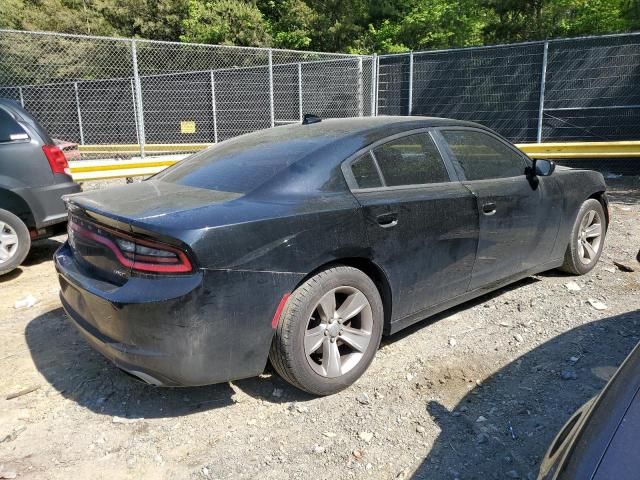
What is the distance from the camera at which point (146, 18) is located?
997 inches

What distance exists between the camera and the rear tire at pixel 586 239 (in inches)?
187

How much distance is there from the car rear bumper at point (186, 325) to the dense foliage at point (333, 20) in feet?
43.0

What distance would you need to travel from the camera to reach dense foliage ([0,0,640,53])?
16281 millimetres

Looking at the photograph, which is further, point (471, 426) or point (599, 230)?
point (599, 230)

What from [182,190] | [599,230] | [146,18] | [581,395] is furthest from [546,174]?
[146,18]

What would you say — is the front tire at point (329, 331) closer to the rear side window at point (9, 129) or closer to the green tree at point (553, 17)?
the rear side window at point (9, 129)

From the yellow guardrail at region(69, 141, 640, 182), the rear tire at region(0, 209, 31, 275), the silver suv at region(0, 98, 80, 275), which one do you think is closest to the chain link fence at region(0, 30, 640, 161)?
the yellow guardrail at region(69, 141, 640, 182)

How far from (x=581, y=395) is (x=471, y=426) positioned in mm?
747

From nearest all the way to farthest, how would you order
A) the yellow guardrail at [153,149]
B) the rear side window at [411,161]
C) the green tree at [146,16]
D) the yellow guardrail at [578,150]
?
the rear side window at [411,161] < the yellow guardrail at [578,150] < the yellow guardrail at [153,149] < the green tree at [146,16]

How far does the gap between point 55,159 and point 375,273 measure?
385cm

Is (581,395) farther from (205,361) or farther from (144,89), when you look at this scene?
(144,89)

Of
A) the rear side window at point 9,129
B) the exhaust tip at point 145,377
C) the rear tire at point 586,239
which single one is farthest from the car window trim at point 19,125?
the rear tire at point 586,239

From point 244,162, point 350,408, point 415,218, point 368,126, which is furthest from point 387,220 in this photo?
point 350,408

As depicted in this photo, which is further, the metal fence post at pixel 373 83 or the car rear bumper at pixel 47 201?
the metal fence post at pixel 373 83
